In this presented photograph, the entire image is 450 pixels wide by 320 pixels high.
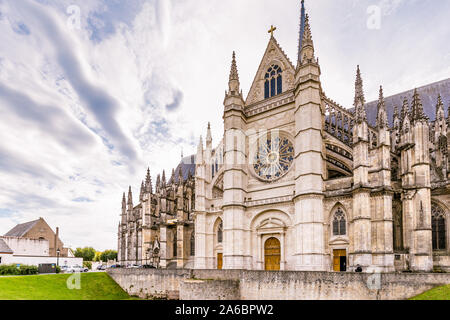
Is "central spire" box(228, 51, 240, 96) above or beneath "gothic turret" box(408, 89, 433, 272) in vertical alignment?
above

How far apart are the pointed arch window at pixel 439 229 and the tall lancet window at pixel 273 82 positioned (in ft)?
55.2

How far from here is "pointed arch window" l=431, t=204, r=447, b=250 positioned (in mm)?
22609

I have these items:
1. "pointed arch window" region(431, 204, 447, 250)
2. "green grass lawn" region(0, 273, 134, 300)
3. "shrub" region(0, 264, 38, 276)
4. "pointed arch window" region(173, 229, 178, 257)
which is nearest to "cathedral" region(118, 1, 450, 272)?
"pointed arch window" region(431, 204, 447, 250)

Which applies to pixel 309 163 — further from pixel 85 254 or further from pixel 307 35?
pixel 85 254

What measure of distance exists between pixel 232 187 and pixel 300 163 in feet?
22.7

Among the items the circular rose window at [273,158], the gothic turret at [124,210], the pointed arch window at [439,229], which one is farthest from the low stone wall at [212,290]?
the gothic turret at [124,210]

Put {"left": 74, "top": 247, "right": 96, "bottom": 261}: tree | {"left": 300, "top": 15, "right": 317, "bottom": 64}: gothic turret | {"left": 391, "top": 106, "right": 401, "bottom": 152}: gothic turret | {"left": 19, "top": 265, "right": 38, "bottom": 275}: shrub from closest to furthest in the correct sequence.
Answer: {"left": 391, "top": 106, "right": 401, "bottom": 152}: gothic turret < {"left": 300, "top": 15, "right": 317, "bottom": 64}: gothic turret < {"left": 19, "top": 265, "right": 38, "bottom": 275}: shrub < {"left": 74, "top": 247, "right": 96, "bottom": 261}: tree

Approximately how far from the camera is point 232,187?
2877 centimetres

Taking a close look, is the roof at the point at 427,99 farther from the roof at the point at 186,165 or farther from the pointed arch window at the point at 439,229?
the roof at the point at 186,165

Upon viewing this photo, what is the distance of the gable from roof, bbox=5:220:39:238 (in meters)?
37.3

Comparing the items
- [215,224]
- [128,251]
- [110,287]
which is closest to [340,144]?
[215,224]

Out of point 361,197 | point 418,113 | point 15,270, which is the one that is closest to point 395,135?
point 418,113

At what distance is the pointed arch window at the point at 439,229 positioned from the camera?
22609mm

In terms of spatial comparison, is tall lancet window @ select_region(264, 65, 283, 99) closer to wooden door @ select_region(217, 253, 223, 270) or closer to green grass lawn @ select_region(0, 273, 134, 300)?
wooden door @ select_region(217, 253, 223, 270)
